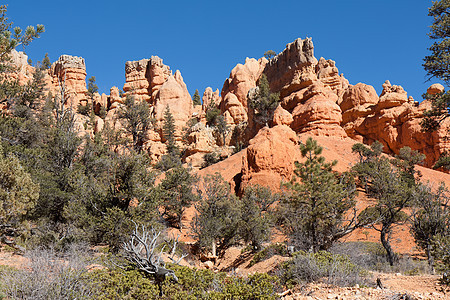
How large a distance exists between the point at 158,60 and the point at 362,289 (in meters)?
66.5

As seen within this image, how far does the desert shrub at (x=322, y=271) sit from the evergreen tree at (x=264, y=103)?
123 ft

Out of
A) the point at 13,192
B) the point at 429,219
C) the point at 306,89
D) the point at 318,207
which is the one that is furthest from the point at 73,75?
the point at 429,219

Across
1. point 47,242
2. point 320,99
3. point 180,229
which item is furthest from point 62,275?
point 320,99

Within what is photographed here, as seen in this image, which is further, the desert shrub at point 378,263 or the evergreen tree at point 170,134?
the evergreen tree at point 170,134

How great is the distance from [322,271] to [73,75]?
72029 mm

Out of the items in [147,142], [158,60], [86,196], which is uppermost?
[158,60]

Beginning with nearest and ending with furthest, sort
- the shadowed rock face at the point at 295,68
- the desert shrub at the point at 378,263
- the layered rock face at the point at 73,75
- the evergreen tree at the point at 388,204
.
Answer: the desert shrub at the point at 378,263 < the evergreen tree at the point at 388,204 < the shadowed rock face at the point at 295,68 < the layered rock face at the point at 73,75

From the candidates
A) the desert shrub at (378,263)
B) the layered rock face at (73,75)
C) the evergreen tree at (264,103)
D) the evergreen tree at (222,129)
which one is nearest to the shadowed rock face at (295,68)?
the evergreen tree at (264,103)

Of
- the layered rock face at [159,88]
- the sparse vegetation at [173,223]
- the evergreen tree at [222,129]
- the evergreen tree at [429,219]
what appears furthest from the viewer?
the layered rock face at [159,88]

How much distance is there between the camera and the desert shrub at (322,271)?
35.3 ft

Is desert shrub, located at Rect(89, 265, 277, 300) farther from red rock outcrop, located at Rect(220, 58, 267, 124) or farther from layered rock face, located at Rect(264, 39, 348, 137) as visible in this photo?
red rock outcrop, located at Rect(220, 58, 267, 124)

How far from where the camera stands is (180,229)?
98.1 ft

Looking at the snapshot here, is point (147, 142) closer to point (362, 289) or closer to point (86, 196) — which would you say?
point (86, 196)

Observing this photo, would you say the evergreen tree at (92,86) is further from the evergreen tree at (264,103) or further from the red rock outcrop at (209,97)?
the evergreen tree at (264,103)
